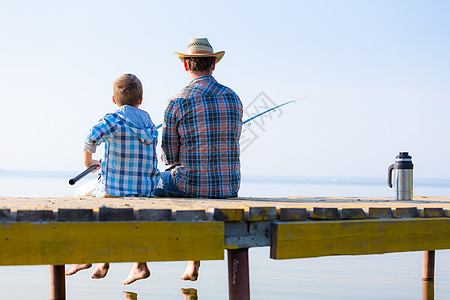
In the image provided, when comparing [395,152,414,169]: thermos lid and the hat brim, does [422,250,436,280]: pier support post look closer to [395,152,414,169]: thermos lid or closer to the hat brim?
[395,152,414,169]: thermos lid

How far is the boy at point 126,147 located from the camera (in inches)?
175

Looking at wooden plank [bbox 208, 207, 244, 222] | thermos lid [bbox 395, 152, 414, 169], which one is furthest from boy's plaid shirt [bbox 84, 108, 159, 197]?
thermos lid [bbox 395, 152, 414, 169]

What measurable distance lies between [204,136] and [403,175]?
1.74 metres

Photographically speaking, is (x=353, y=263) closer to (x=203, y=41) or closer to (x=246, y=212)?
(x=203, y=41)

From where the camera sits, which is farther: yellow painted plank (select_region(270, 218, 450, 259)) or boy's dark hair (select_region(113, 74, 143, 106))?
boy's dark hair (select_region(113, 74, 143, 106))

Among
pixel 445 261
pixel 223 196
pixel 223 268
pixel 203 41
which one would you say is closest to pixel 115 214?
pixel 223 196

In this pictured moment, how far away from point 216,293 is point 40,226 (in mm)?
3297

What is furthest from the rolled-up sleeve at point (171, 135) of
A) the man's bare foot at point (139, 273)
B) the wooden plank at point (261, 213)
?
the wooden plank at point (261, 213)

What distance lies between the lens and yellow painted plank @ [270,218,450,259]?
3.52 meters

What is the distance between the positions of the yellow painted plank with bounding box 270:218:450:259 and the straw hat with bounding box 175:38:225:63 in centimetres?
173

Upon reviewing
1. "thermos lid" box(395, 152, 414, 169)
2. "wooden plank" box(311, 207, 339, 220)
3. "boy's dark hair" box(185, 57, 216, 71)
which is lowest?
"wooden plank" box(311, 207, 339, 220)

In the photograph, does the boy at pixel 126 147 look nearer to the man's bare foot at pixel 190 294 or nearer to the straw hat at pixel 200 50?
the straw hat at pixel 200 50

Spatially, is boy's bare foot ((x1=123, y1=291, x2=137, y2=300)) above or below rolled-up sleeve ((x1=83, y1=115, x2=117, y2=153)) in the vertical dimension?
below

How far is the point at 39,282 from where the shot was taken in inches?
262
